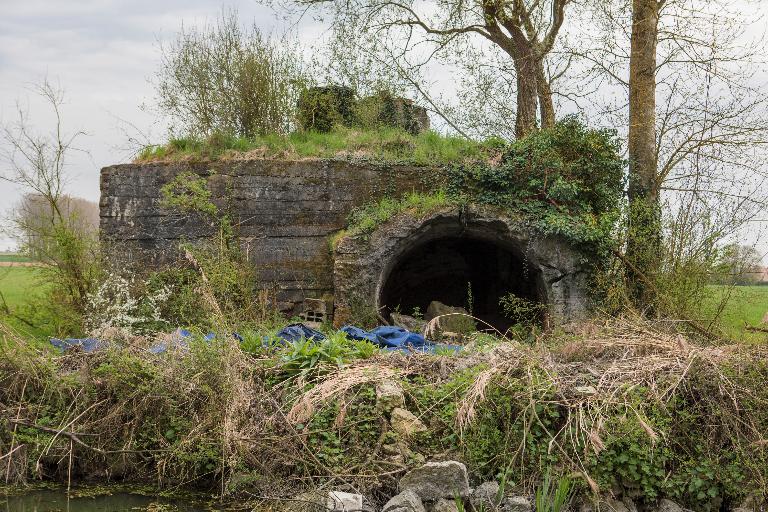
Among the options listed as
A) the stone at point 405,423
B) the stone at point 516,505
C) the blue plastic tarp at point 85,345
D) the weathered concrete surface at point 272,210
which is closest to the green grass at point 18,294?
the weathered concrete surface at point 272,210

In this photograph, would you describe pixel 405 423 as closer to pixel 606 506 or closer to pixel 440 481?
pixel 440 481

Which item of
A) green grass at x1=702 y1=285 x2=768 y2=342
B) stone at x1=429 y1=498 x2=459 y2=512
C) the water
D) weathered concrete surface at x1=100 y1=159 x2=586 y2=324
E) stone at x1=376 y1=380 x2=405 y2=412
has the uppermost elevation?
weathered concrete surface at x1=100 y1=159 x2=586 y2=324

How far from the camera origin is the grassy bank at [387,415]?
6.64 metres

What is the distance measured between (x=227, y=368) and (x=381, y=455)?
1.62m

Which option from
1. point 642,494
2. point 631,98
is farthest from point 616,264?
point 642,494

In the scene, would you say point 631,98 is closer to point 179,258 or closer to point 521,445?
point 179,258

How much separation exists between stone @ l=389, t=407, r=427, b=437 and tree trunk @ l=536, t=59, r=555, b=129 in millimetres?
9960

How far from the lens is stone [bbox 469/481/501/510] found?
6340mm

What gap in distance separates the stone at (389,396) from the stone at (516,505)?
4.14 feet

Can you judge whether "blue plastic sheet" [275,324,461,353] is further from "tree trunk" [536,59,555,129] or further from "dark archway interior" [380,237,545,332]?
"tree trunk" [536,59,555,129]

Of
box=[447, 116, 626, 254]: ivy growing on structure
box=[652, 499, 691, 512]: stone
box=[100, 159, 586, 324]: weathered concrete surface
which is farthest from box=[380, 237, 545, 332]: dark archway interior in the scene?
box=[652, 499, 691, 512]: stone

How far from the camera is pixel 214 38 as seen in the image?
1551 cm

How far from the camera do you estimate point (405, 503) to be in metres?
6.17

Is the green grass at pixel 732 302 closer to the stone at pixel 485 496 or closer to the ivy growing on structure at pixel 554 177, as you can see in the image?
the ivy growing on structure at pixel 554 177
